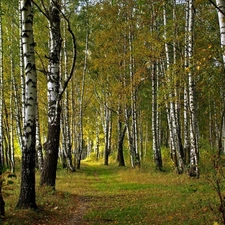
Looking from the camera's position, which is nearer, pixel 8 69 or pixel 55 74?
pixel 55 74

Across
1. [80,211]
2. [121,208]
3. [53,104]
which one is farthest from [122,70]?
[80,211]

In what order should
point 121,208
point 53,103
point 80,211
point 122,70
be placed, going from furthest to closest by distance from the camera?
point 122,70 < point 53,103 < point 121,208 < point 80,211

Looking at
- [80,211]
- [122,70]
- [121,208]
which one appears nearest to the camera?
[80,211]

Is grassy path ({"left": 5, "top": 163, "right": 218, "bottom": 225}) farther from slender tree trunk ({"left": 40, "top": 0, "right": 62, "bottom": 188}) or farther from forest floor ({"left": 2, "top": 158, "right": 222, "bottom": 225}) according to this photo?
slender tree trunk ({"left": 40, "top": 0, "right": 62, "bottom": 188})

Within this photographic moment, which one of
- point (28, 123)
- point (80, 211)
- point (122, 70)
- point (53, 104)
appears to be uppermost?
point (122, 70)

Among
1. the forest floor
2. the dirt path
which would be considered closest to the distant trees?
the forest floor

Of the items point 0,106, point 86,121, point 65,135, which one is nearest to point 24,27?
point 0,106

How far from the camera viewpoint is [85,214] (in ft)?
27.9

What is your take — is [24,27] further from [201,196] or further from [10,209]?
[201,196]

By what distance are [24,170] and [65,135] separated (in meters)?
14.4

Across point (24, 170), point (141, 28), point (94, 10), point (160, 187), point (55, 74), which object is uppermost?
point (94, 10)

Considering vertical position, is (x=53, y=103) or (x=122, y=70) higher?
(x=122, y=70)

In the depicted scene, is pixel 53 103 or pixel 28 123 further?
pixel 53 103

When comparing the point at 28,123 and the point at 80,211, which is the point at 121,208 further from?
the point at 28,123
